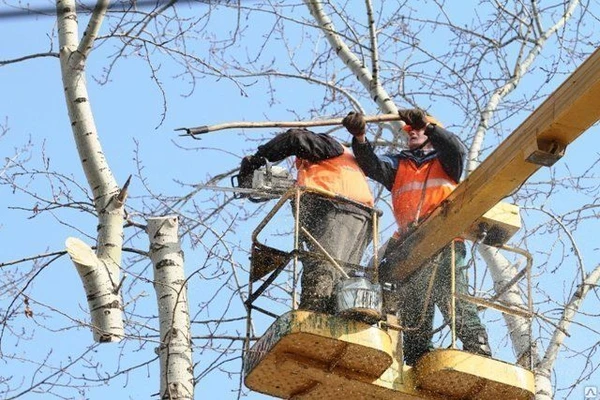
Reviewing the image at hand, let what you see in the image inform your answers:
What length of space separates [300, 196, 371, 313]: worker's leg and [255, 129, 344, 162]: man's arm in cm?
40

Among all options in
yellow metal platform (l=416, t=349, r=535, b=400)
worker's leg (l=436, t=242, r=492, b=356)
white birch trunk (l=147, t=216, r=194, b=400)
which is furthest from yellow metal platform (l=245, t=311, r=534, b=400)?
white birch trunk (l=147, t=216, r=194, b=400)

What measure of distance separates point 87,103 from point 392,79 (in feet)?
12.9

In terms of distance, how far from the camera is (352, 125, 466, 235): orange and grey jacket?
10.0 m

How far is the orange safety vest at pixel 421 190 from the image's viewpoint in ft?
33.1

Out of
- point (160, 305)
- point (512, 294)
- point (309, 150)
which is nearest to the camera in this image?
point (160, 305)

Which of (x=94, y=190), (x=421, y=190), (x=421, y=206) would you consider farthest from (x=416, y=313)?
(x=94, y=190)

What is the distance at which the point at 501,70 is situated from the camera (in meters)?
12.8

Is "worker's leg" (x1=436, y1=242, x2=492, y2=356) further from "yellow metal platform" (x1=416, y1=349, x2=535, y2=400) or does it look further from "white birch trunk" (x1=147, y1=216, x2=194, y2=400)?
"white birch trunk" (x1=147, y1=216, x2=194, y2=400)

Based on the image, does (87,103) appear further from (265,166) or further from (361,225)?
(361,225)

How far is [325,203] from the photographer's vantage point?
381 inches

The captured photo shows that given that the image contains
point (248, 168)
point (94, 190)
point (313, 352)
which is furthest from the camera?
Result: point (248, 168)

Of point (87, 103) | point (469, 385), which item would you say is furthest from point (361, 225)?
point (87, 103)

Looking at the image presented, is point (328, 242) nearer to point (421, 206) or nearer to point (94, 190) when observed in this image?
point (421, 206)

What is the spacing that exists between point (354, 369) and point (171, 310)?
1.26 metres
